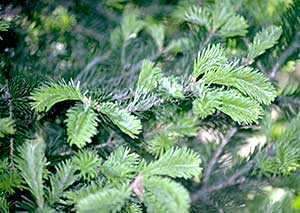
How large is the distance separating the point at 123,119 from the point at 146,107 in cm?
7

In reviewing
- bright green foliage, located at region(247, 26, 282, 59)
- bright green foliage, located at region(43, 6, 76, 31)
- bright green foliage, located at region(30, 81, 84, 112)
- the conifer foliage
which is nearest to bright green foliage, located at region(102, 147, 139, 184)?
the conifer foliage

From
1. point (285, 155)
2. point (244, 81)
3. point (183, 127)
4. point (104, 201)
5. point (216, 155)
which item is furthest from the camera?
point (216, 155)

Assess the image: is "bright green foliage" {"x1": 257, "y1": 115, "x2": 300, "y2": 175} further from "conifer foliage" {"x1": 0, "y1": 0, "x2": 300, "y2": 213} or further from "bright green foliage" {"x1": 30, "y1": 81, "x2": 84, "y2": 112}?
"bright green foliage" {"x1": 30, "y1": 81, "x2": 84, "y2": 112}

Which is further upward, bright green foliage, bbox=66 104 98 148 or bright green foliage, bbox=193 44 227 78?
bright green foliage, bbox=193 44 227 78

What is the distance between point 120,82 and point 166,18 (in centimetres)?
41

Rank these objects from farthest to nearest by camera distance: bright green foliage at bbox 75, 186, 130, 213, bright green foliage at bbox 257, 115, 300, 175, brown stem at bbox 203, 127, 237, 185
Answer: brown stem at bbox 203, 127, 237, 185, bright green foliage at bbox 257, 115, 300, 175, bright green foliage at bbox 75, 186, 130, 213

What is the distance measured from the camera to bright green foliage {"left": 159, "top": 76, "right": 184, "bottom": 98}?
0.64 meters

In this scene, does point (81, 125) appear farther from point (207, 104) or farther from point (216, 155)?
point (216, 155)

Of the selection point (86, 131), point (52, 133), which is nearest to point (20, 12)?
point (52, 133)

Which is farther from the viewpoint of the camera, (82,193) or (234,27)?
(234,27)

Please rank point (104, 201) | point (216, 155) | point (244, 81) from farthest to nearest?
point (216, 155) → point (244, 81) → point (104, 201)

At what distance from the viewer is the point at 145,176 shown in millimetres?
604

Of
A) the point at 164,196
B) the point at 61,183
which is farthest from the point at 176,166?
the point at 61,183

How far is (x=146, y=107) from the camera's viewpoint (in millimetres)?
700
